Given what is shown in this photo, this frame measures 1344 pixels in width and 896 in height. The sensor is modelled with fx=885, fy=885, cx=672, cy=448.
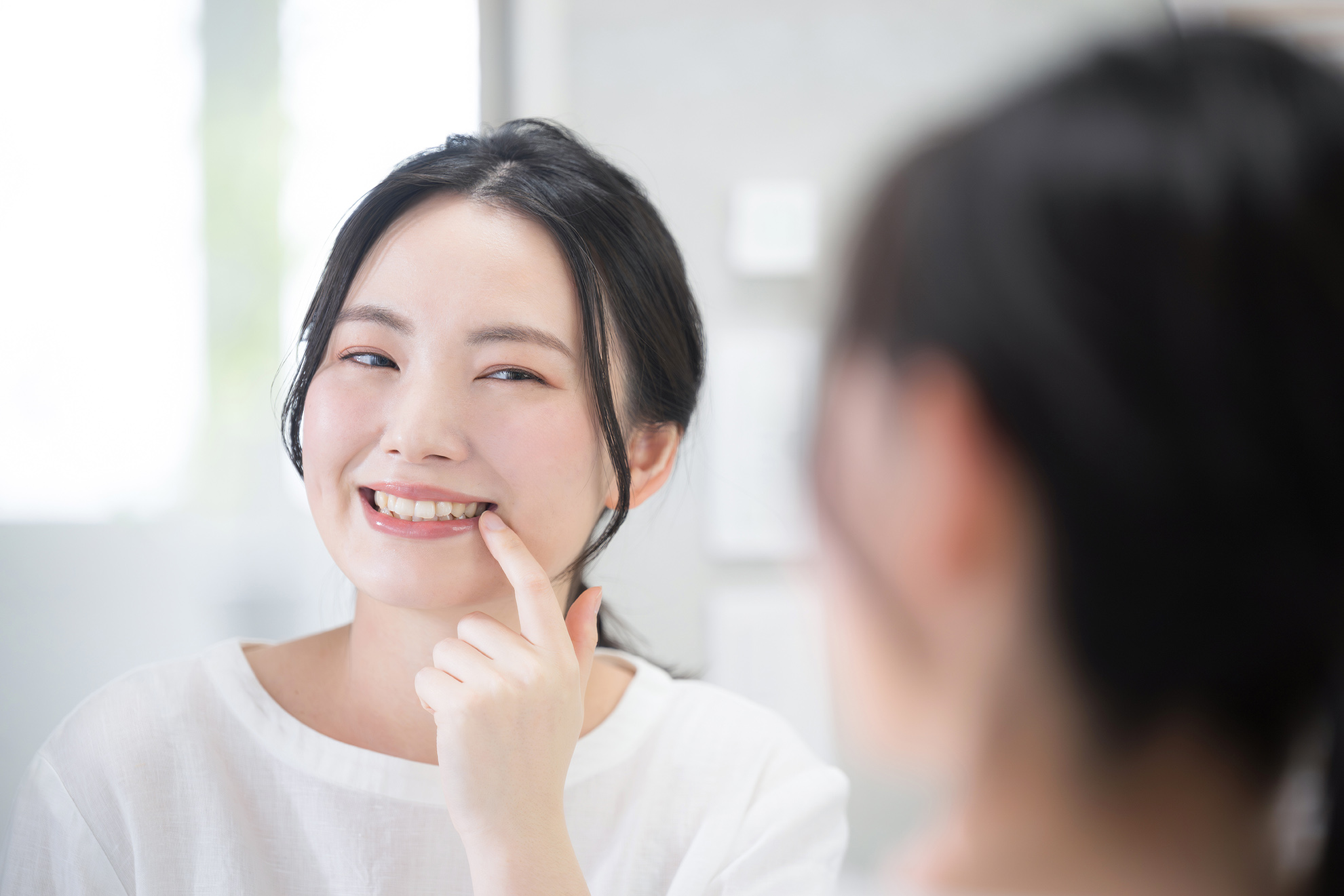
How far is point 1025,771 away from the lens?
37 cm

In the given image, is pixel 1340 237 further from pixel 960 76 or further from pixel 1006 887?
pixel 960 76

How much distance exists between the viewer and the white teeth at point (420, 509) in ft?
2.64

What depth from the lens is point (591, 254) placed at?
87 cm

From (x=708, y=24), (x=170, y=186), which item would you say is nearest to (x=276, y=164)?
(x=170, y=186)

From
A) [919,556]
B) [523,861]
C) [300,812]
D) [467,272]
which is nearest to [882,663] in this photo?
[919,556]

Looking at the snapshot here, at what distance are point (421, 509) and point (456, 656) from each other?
136 millimetres

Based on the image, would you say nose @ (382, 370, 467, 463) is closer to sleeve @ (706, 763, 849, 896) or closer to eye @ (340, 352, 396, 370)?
eye @ (340, 352, 396, 370)

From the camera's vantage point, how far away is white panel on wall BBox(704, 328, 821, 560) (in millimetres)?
1587

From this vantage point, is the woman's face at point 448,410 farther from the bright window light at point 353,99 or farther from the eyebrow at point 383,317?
the bright window light at point 353,99

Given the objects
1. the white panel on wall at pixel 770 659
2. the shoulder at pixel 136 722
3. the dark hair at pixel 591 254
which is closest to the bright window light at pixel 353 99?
the dark hair at pixel 591 254

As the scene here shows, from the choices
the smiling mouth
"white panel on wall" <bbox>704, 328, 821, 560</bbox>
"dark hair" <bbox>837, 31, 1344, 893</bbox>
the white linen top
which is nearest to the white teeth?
the smiling mouth

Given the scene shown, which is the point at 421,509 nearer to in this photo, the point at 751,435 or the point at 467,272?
the point at 467,272

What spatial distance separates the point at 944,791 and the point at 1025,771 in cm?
5

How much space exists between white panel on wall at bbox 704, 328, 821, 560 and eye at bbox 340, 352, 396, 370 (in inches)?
32.3
